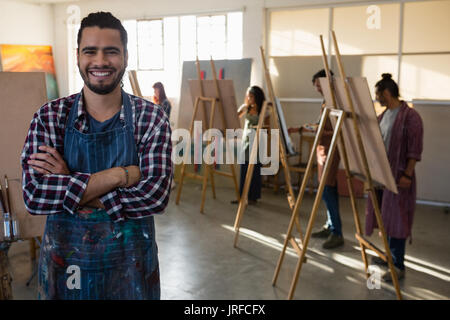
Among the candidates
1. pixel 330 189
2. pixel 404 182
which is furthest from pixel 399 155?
pixel 330 189

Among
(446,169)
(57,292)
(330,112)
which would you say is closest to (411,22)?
(446,169)

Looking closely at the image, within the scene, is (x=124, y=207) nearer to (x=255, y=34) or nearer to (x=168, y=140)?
(x=168, y=140)

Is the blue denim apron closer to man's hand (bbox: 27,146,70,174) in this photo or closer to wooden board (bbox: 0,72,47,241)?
man's hand (bbox: 27,146,70,174)

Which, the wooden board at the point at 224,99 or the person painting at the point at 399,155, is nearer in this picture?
the person painting at the point at 399,155

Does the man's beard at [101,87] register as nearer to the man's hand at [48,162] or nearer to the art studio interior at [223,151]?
the art studio interior at [223,151]

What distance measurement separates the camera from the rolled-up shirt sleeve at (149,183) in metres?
1.43

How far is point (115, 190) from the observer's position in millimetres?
1446

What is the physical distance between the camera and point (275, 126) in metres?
3.71

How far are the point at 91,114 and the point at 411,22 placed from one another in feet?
17.1

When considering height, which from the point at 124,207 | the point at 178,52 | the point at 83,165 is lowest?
the point at 124,207

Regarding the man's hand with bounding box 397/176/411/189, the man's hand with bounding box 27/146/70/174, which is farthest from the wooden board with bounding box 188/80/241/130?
the man's hand with bounding box 27/146/70/174

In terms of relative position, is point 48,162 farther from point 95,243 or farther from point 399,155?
point 399,155

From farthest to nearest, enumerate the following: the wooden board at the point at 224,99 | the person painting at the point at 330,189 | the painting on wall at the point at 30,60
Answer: the painting on wall at the point at 30,60, the wooden board at the point at 224,99, the person painting at the point at 330,189

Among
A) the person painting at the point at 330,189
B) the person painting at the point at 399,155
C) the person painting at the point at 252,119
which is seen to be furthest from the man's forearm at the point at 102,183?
the person painting at the point at 252,119
